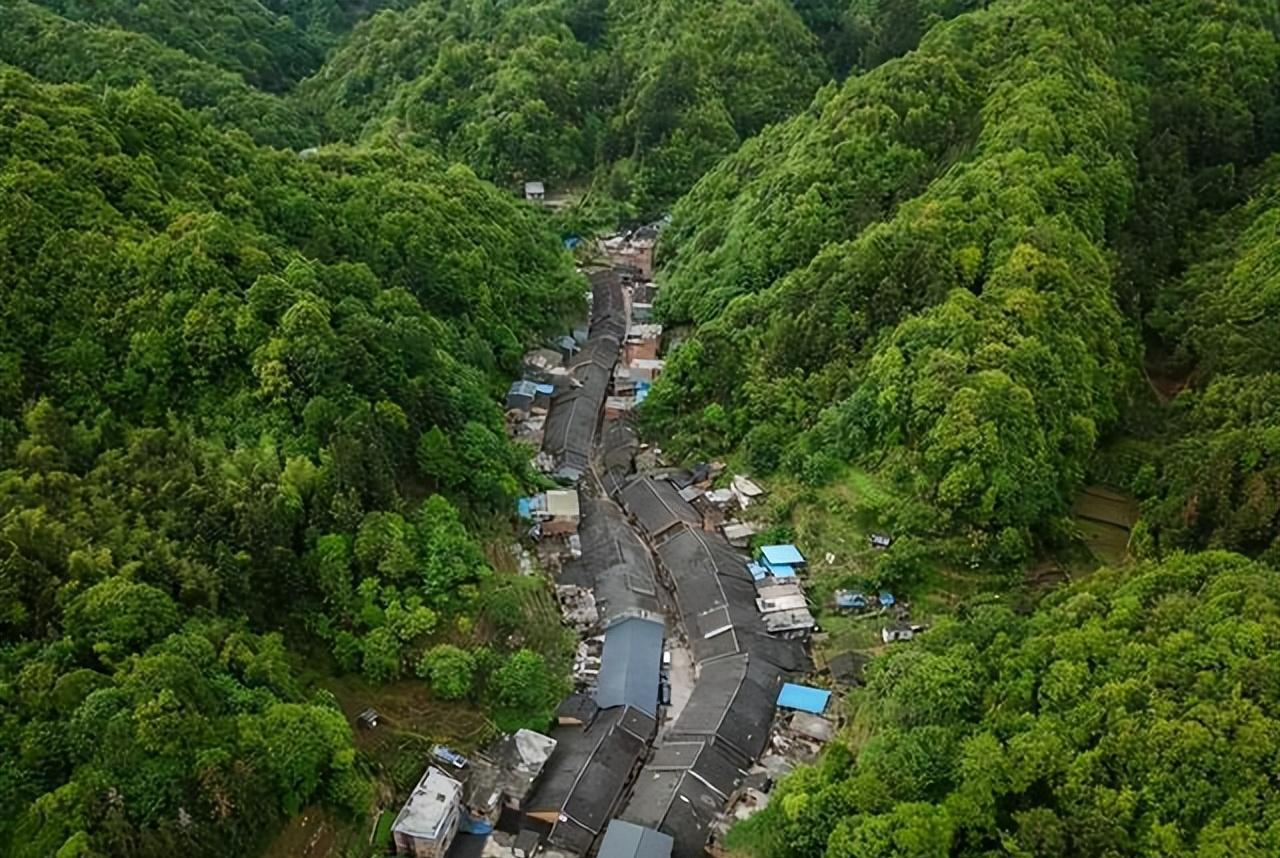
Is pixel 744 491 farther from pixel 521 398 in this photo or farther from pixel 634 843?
pixel 634 843

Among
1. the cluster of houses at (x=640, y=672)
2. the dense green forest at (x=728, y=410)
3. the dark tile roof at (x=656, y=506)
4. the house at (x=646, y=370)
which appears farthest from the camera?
the house at (x=646, y=370)

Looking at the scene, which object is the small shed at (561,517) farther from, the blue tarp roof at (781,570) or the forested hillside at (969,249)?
the blue tarp roof at (781,570)

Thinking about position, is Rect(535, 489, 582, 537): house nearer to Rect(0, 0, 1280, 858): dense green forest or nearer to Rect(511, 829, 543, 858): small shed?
Rect(0, 0, 1280, 858): dense green forest

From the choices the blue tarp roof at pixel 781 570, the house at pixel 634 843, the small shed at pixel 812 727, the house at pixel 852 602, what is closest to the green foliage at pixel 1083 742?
the house at pixel 634 843

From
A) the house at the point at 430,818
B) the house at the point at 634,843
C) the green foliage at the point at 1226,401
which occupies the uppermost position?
the green foliage at the point at 1226,401

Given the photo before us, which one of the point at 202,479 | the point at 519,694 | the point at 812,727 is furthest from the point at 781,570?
the point at 202,479

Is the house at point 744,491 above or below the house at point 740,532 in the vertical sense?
above
